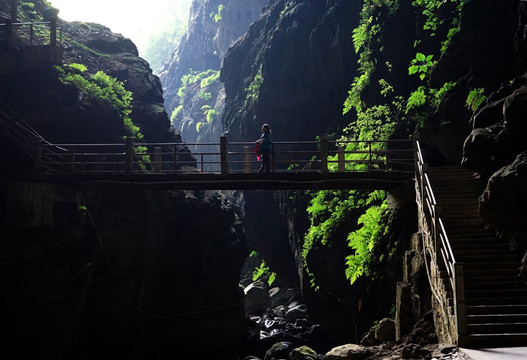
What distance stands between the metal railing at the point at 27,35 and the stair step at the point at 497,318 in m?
21.9

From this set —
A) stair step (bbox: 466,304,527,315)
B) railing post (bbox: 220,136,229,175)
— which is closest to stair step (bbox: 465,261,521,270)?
stair step (bbox: 466,304,527,315)

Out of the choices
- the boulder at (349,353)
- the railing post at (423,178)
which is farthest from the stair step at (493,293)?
the railing post at (423,178)

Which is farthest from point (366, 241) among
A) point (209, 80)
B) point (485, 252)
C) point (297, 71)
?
point (209, 80)

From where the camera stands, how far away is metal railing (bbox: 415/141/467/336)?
33.2ft

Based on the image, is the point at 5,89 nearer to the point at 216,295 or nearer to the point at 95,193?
the point at 95,193

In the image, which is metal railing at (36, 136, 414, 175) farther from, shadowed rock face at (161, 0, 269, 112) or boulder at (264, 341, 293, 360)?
shadowed rock face at (161, 0, 269, 112)

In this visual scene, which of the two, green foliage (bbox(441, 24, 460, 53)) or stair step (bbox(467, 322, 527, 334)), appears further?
green foliage (bbox(441, 24, 460, 53))

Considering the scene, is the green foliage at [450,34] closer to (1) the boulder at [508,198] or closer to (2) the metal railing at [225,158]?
(2) the metal railing at [225,158]

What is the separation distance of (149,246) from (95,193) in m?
3.51

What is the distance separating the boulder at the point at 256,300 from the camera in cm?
3556

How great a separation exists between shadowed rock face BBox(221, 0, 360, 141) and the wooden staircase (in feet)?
53.9

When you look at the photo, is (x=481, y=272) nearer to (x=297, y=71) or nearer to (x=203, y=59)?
(x=297, y=71)

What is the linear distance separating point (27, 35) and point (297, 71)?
54.5ft

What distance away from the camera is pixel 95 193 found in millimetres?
22641
